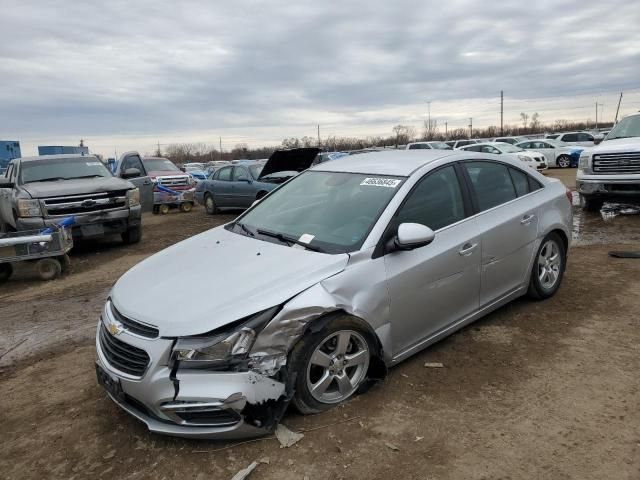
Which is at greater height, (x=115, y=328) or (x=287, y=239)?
(x=287, y=239)

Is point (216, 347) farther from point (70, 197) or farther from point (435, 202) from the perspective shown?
point (70, 197)

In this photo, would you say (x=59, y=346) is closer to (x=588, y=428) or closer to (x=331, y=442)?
(x=331, y=442)

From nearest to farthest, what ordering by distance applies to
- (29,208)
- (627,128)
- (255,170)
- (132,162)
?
(29,208) < (627,128) < (255,170) < (132,162)

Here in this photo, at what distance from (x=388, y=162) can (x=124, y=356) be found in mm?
2539

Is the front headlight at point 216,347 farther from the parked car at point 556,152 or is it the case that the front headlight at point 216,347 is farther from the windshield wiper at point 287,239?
the parked car at point 556,152

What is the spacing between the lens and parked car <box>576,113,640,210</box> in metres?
9.02

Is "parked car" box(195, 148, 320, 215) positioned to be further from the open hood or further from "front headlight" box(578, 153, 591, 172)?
"front headlight" box(578, 153, 591, 172)

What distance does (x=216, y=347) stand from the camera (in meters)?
2.73

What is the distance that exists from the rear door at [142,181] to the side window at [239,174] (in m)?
2.40

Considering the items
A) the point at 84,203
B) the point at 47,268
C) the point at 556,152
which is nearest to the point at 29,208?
the point at 84,203

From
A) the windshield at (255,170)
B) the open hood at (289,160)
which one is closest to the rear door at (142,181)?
the windshield at (255,170)

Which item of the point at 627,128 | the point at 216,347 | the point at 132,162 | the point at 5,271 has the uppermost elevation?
the point at 627,128

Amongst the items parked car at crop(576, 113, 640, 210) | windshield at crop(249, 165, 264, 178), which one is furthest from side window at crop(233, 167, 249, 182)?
parked car at crop(576, 113, 640, 210)

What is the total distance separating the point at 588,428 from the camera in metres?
2.91
